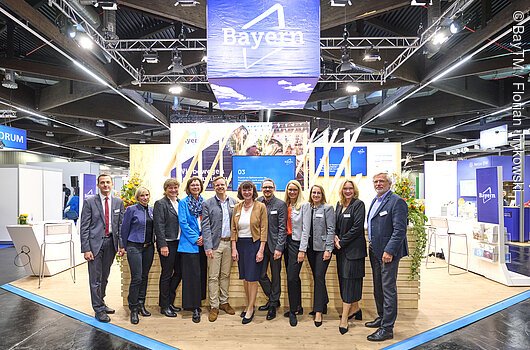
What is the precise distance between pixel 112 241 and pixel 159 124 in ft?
25.6

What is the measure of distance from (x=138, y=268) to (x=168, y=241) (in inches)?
15.6

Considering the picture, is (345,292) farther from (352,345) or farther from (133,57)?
(133,57)

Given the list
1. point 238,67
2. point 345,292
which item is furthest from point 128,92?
point 345,292

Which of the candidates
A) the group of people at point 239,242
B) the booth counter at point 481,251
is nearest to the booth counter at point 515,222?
the booth counter at point 481,251

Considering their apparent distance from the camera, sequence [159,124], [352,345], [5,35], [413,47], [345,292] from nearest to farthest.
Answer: [352,345]
[345,292]
[413,47]
[5,35]
[159,124]

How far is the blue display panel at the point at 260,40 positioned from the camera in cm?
337

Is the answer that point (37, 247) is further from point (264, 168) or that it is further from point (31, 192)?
point (31, 192)

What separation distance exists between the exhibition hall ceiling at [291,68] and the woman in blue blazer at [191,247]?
1194 mm

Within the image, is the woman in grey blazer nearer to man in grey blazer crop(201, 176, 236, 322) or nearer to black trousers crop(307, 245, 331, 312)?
black trousers crop(307, 245, 331, 312)

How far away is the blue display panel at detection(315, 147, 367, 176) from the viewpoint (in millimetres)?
6664

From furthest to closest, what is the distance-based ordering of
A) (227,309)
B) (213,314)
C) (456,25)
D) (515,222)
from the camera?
1. (515,222)
2. (456,25)
3. (227,309)
4. (213,314)

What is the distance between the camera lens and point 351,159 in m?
6.80

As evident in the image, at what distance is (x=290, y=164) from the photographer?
6270 millimetres

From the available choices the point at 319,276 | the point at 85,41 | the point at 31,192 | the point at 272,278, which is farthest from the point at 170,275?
Answer: the point at 31,192
